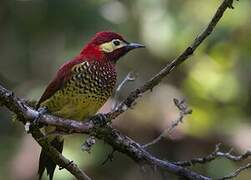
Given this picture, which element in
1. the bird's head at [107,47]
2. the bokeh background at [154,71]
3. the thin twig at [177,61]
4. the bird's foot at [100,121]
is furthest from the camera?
the bokeh background at [154,71]

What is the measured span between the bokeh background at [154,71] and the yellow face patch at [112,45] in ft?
5.45

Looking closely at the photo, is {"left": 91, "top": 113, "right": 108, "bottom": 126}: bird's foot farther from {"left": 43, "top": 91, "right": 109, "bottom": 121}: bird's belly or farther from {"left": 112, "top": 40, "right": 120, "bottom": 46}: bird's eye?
{"left": 112, "top": 40, "right": 120, "bottom": 46}: bird's eye

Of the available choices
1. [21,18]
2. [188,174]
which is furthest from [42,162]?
[21,18]

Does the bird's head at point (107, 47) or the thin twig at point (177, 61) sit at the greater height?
the bird's head at point (107, 47)

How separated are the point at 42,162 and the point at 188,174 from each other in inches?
31.9

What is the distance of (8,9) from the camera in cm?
648

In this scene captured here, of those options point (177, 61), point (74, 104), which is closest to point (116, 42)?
point (74, 104)

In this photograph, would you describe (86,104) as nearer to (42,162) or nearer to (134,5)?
(42,162)

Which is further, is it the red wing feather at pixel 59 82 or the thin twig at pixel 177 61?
the red wing feather at pixel 59 82

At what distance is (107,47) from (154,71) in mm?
2393

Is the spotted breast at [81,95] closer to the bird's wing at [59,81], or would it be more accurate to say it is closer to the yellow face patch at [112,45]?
the bird's wing at [59,81]

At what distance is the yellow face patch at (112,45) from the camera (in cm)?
407

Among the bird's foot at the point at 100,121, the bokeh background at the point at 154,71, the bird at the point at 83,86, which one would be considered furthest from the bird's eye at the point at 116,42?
the bokeh background at the point at 154,71

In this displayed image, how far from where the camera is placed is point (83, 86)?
3.91 meters
